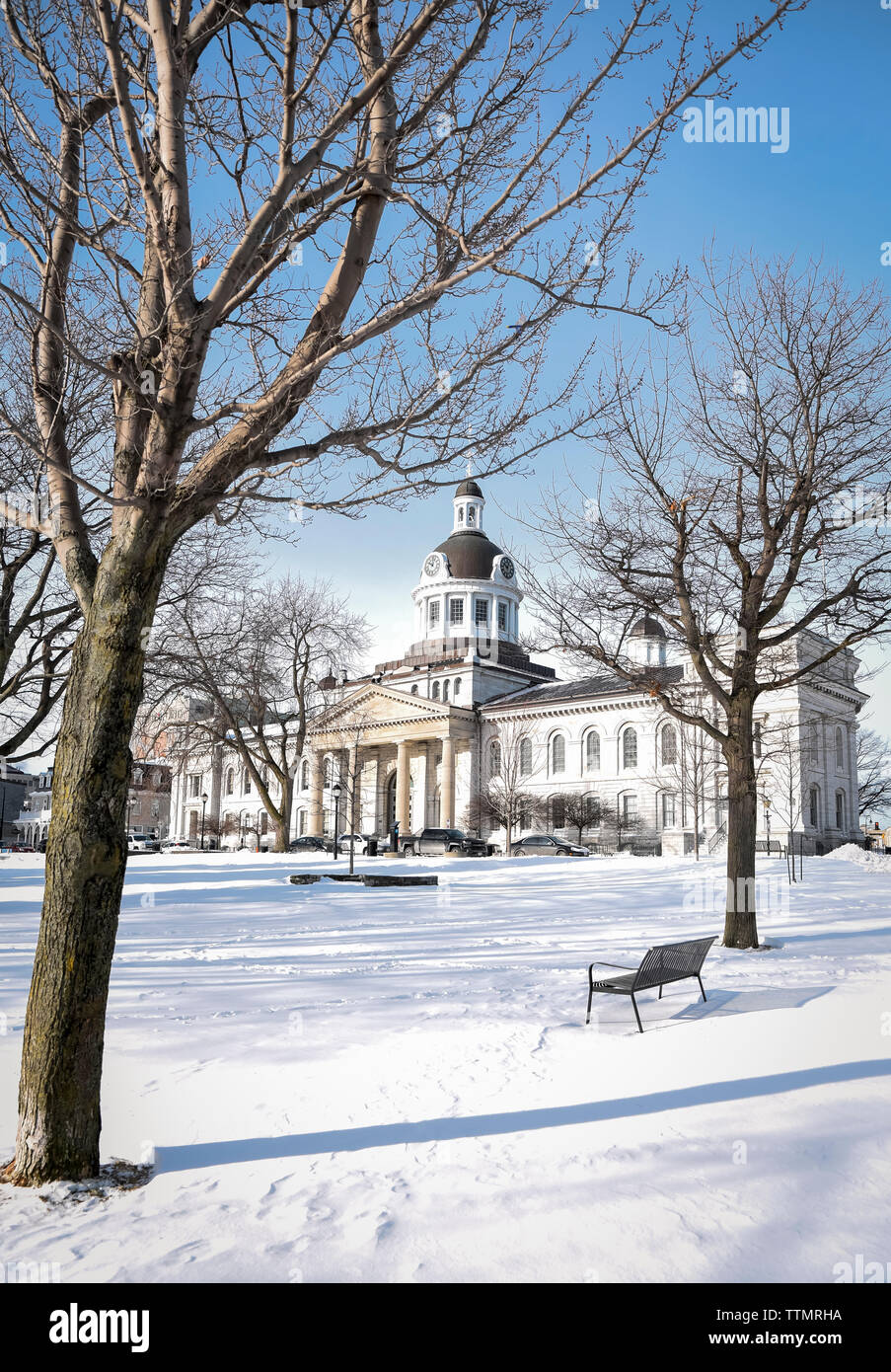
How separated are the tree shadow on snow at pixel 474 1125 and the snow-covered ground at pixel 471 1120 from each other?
0.07 feet

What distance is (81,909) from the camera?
515 centimetres

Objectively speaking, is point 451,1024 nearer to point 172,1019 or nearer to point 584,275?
point 172,1019

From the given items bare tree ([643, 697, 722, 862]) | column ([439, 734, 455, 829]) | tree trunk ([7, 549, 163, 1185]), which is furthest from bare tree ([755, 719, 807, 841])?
tree trunk ([7, 549, 163, 1185])

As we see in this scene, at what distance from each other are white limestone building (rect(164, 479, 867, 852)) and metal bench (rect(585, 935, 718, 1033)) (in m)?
32.7

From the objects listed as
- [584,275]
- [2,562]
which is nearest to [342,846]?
[2,562]

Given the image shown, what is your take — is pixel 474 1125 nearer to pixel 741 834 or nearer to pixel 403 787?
pixel 741 834

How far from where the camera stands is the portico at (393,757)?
66125mm

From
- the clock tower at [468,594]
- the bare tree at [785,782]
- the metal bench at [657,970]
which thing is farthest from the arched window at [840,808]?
the metal bench at [657,970]

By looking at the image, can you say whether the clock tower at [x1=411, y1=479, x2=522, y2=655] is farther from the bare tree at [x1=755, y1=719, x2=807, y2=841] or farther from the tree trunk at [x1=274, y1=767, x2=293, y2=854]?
the tree trunk at [x1=274, y1=767, x2=293, y2=854]

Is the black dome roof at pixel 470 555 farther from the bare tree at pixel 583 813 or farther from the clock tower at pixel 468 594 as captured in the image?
the bare tree at pixel 583 813

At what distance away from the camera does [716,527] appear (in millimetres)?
14492

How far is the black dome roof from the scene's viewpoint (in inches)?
3039

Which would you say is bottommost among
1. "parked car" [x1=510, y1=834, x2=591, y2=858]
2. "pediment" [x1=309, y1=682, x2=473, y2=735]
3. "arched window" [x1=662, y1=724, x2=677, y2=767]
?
"parked car" [x1=510, y1=834, x2=591, y2=858]

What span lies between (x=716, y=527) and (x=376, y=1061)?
10226 millimetres
